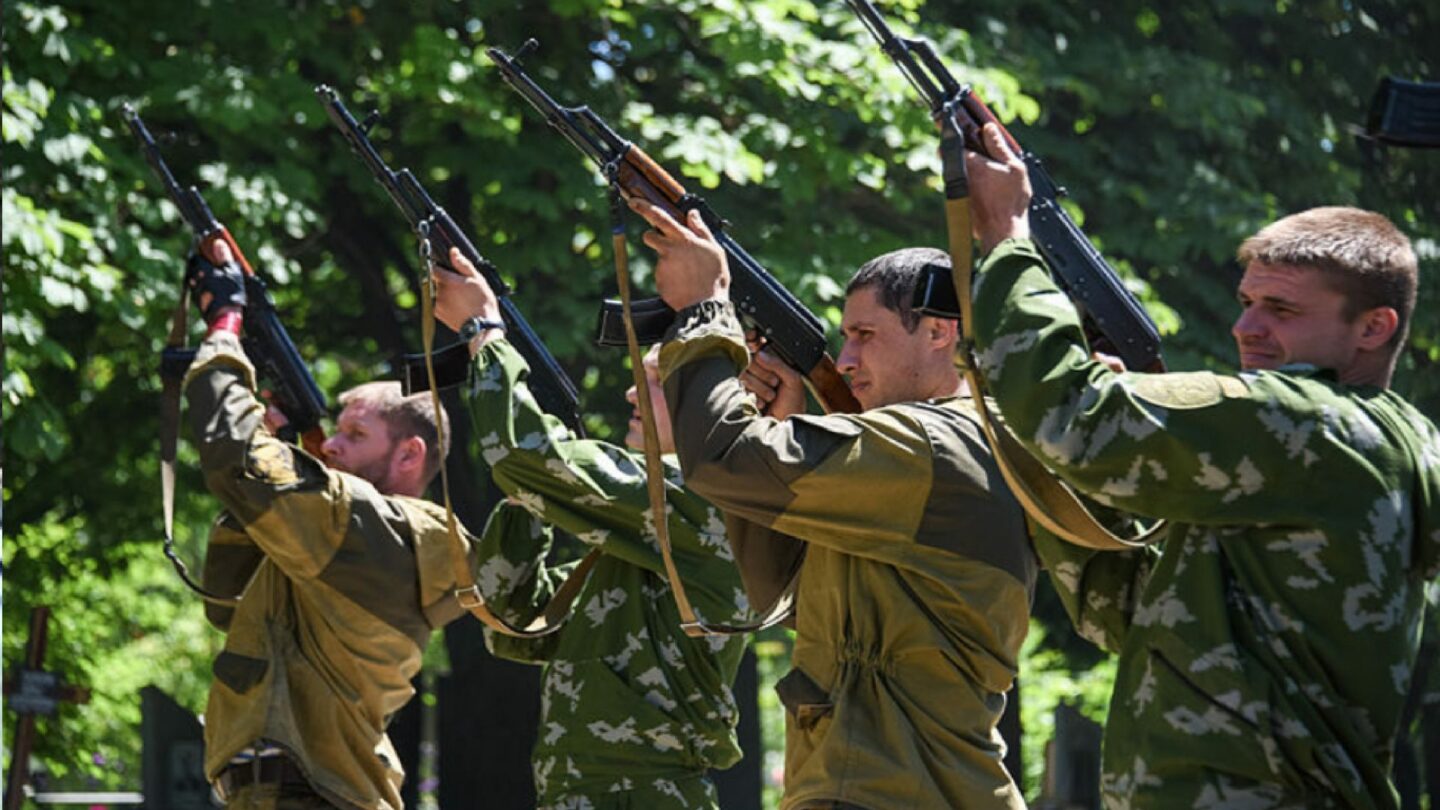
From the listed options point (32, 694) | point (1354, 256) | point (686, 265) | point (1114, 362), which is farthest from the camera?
point (32, 694)

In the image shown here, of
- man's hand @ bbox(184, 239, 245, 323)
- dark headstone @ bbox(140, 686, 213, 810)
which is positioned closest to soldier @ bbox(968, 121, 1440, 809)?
man's hand @ bbox(184, 239, 245, 323)

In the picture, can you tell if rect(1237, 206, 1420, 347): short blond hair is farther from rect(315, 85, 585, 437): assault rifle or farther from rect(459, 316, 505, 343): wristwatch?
rect(315, 85, 585, 437): assault rifle

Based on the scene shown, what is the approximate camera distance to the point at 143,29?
1176 centimetres

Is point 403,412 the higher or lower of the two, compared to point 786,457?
higher

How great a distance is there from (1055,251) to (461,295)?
2.28 meters

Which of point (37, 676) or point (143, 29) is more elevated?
point (143, 29)

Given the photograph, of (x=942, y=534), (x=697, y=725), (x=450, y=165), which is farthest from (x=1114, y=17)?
(x=942, y=534)

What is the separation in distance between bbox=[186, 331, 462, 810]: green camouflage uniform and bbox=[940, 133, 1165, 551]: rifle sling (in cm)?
278

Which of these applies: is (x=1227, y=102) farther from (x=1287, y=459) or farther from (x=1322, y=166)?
(x=1287, y=459)

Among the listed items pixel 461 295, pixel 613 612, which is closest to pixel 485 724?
pixel 613 612

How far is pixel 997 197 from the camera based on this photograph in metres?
3.81

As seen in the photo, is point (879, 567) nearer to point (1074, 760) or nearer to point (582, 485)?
point (582, 485)

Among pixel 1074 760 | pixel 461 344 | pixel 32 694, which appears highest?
pixel 461 344

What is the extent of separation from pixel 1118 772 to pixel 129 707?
15.8 m
